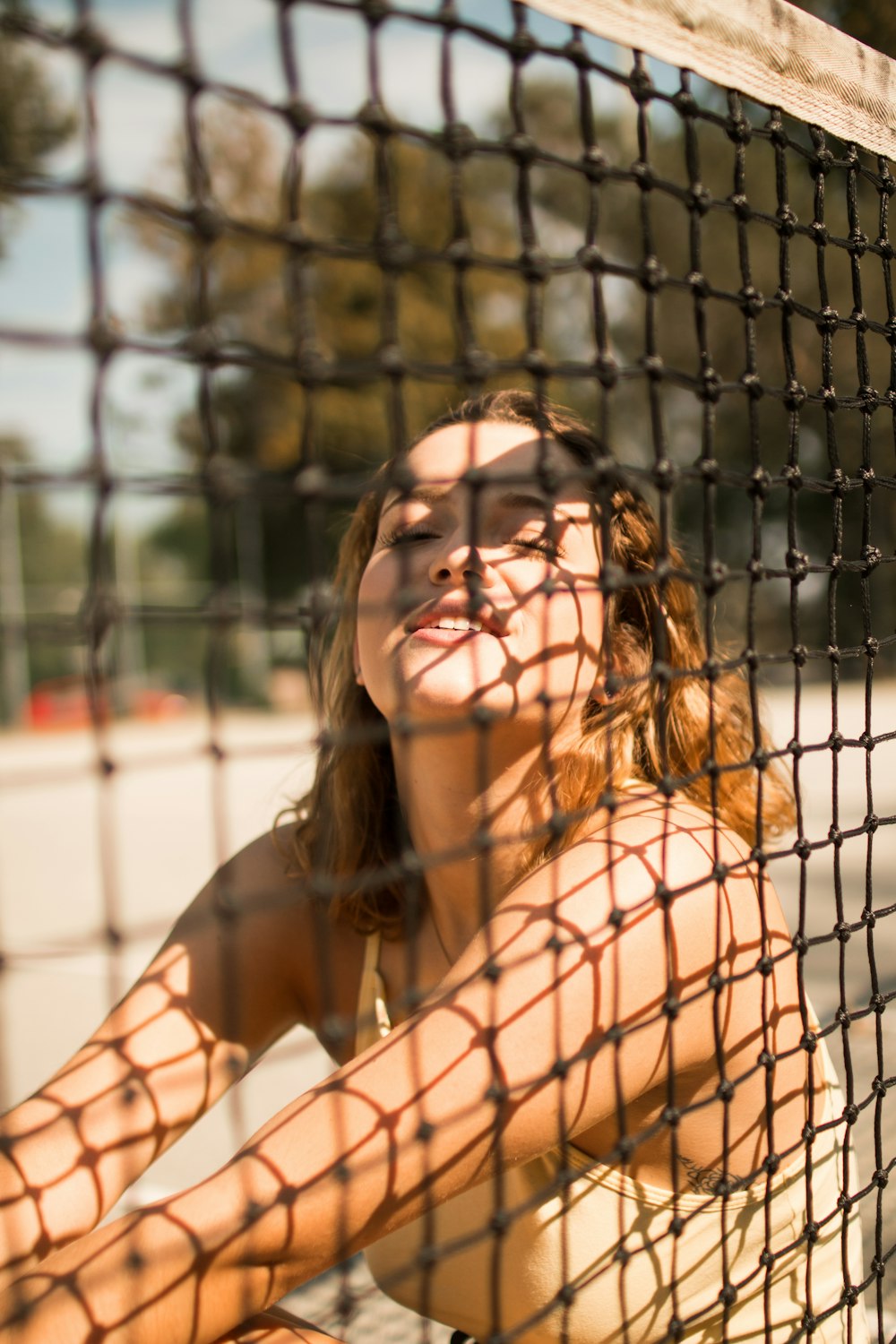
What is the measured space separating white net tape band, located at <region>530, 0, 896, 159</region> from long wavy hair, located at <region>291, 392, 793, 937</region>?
34 centimetres

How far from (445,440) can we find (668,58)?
425 millimetres

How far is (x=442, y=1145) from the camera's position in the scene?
2.97ft

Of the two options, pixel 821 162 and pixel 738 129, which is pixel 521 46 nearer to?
pixel 738 129

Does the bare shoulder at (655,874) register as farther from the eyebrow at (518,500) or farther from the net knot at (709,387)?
the net knot at (709,387)

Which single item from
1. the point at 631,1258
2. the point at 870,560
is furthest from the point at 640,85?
the point at 631,1258

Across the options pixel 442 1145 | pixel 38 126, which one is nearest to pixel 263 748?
pixel 442 1145

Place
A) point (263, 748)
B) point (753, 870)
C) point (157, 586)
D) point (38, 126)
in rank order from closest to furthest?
point (263, 748), point (753, 870), point (38, 126), point (157, 586)

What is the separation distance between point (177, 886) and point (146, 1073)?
417 cm

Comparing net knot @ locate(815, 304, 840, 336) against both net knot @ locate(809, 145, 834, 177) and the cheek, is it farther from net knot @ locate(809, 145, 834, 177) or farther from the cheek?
the cheek

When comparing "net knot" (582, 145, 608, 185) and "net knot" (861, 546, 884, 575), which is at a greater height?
"net knot" (582, 145, 608, 185)

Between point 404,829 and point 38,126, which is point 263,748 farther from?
point 38,126

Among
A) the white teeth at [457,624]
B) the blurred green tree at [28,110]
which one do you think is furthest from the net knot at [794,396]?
the blurred green tree at [28,110]

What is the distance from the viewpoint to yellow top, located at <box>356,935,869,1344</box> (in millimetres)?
1130

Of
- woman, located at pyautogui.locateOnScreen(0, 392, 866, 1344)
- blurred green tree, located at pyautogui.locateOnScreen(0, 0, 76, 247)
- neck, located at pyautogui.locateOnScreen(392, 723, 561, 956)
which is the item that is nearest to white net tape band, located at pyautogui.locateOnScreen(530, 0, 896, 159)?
woman, located at pyautogui.locateOnScreen(0, 392, 866, 1344)
